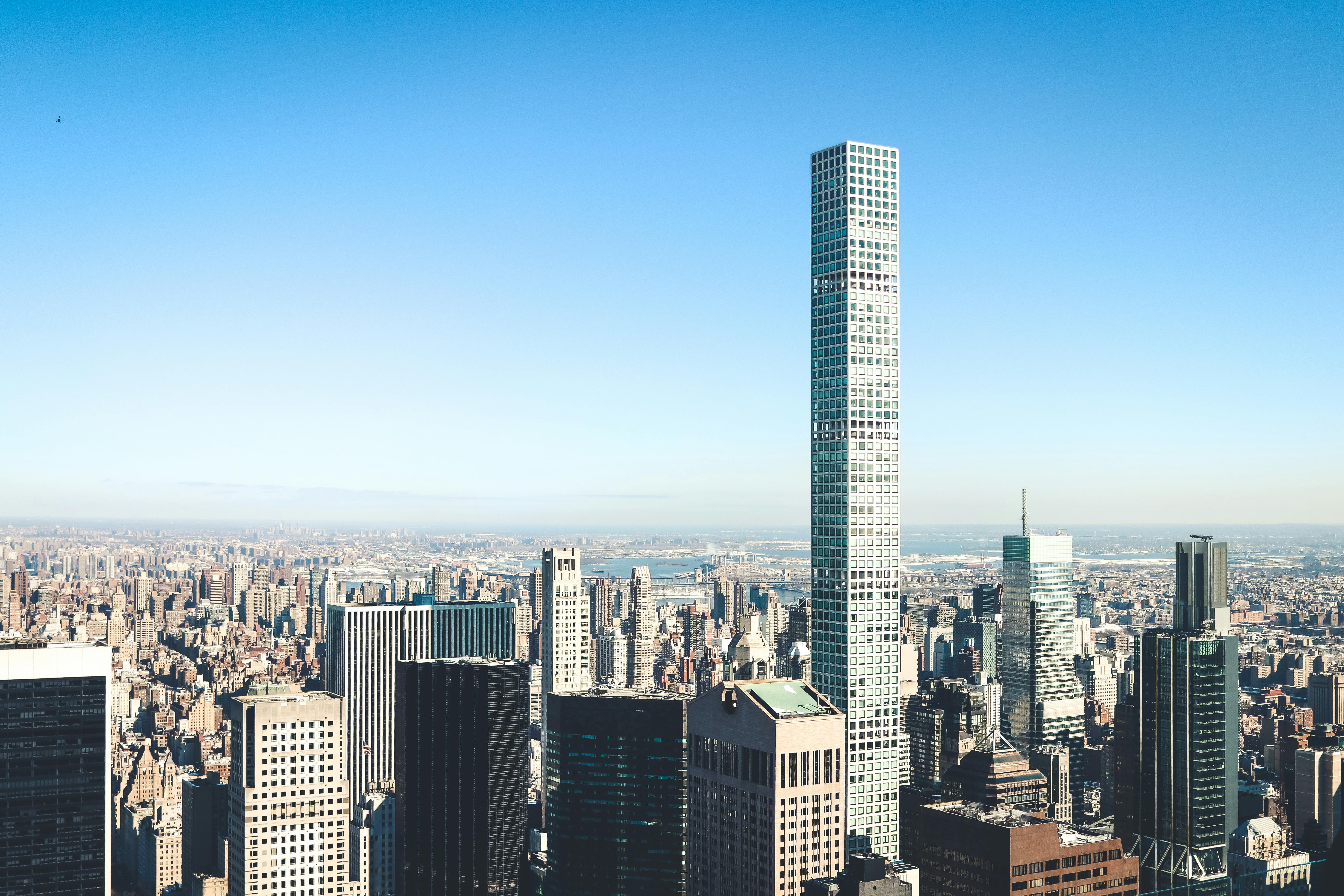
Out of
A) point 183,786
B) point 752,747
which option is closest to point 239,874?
point 752,747


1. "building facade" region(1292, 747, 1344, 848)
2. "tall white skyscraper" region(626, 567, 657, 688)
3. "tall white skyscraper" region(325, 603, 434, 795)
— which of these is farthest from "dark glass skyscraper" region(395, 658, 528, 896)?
"building facade" region(1292, 747, 1344, 848)

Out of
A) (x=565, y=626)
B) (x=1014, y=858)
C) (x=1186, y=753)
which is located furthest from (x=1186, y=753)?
(x=565, y=626)

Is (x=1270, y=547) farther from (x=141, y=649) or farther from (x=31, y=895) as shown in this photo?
(x=141, y=649)

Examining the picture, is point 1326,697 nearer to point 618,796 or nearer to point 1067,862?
point 1067,862

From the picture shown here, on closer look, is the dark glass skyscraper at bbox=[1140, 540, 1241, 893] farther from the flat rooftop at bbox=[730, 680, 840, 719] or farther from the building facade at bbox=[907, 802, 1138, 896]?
the flat rooftop at bbox=[730, 680, 840, 719]

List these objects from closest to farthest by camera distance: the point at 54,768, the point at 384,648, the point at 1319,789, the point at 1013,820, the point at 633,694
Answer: the point at 1013,820, the point at 54,768, the point at 633,694, the point at 1319,789, the point at 384,648

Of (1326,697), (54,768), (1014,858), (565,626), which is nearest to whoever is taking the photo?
(1014,858)
